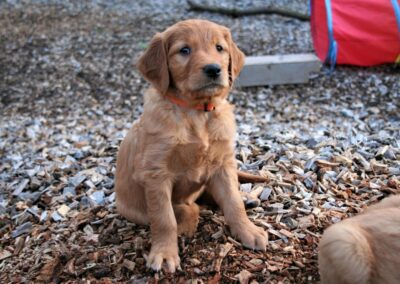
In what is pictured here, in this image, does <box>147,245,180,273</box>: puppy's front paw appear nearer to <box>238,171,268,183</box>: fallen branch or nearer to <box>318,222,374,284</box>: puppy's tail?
<box>318,222,374,284</box>: puppy's tail

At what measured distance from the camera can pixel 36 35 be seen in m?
11.2

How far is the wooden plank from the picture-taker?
8172mm

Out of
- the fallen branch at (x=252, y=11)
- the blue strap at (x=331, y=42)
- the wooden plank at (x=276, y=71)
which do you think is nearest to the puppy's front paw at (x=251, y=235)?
the wooden plank at (x=276, y=71)

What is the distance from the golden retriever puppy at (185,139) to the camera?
357 cm

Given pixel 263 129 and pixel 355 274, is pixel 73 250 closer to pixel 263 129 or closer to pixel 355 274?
pixel 355 274

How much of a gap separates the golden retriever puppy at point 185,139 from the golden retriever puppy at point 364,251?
83 centimetres

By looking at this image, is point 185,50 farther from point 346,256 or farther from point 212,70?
point 346,256

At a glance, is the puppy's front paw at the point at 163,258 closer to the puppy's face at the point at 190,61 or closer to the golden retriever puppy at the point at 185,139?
the golden retriever puppy at the point at 185,139

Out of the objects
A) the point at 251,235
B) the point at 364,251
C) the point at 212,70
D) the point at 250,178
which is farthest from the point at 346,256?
the point at 250,178

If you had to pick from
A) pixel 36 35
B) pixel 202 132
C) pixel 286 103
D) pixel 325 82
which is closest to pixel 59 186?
pixel 202 132

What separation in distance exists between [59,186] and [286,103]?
3933mm

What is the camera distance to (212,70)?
349cm

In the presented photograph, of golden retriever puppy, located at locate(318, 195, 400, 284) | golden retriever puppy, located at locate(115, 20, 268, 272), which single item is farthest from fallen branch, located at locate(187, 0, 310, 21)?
golden retriever puppy, located at locate(318, 195, 400, 284)

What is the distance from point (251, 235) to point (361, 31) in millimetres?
5842
